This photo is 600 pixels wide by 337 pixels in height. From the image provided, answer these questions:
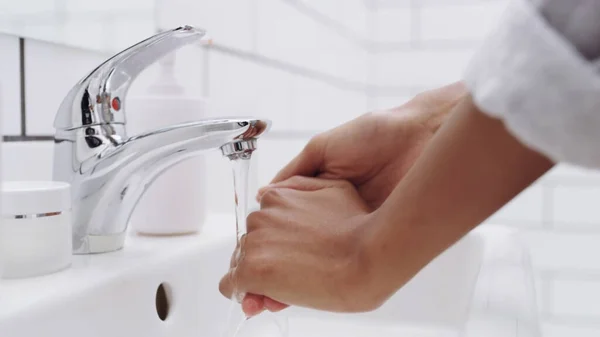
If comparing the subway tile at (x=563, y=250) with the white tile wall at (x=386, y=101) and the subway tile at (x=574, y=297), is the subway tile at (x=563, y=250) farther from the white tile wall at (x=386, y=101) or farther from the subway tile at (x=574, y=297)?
the white tile wall at (x=386, y=101)

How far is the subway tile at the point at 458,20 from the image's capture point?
147 cm

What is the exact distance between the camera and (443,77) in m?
1.49

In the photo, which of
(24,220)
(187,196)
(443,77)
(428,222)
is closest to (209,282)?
(187,196)

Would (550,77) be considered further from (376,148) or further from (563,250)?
(563,250)

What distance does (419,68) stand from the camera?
1.50m

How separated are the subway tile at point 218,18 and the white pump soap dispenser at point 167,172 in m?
0.15

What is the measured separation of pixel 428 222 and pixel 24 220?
9.6 inches

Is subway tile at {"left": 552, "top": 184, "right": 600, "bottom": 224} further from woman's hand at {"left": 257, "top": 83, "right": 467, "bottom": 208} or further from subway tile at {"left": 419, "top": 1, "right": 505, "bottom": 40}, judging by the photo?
woman's hand at {"left": 257, "top": 83, "right": 467, "bottom": 208}

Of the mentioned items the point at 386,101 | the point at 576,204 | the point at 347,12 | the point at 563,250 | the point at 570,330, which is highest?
the point at 347,12

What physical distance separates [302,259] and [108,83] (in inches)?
7.5

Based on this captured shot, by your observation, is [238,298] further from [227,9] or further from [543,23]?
[227,9]

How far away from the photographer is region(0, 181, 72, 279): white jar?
0.39 metres

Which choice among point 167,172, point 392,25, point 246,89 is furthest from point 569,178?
point 167,172

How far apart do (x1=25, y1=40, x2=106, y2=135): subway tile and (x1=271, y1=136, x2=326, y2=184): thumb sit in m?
0.19
